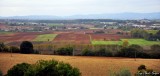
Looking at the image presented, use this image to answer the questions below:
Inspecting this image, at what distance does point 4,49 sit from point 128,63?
20.5m

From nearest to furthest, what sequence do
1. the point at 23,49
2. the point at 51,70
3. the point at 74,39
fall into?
the point at 51,70 < the point at 23,49 < the point at 74,39

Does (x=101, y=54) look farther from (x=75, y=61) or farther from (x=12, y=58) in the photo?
(x=12, y=58)

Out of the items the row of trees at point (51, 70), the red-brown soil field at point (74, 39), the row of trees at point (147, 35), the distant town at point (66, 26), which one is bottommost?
the distant town at point (66, 26)

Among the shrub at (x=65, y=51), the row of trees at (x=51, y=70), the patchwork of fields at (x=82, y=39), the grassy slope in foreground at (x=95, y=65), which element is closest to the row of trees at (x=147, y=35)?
the patchwork of fields at (x=82, y=39)

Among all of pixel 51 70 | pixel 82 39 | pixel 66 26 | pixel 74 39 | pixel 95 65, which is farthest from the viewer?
pixel 66 26

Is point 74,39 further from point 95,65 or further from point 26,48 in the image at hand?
point 95,65

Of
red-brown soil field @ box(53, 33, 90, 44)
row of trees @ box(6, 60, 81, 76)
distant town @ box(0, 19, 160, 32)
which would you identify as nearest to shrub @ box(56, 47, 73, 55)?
red-brown soil field @ box(53, 33, 90, 44)

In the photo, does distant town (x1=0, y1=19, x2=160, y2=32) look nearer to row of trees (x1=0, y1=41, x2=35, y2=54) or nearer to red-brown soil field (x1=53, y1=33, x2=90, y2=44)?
red-brown soil field (x1=53, y1=33, x2=90, y2=44)

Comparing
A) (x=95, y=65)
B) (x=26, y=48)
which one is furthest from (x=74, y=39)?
(x=95, y=65)

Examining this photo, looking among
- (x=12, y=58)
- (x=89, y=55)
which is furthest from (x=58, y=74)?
(x=89, y=55)

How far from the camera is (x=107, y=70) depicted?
32250mm

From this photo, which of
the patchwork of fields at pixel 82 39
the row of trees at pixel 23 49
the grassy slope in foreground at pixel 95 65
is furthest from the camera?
the patchwork of fields at pixel 82 39

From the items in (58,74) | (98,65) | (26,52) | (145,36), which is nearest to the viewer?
(58,74)

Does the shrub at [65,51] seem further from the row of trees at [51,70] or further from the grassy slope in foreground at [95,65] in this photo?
the row of trees at [51,70]
